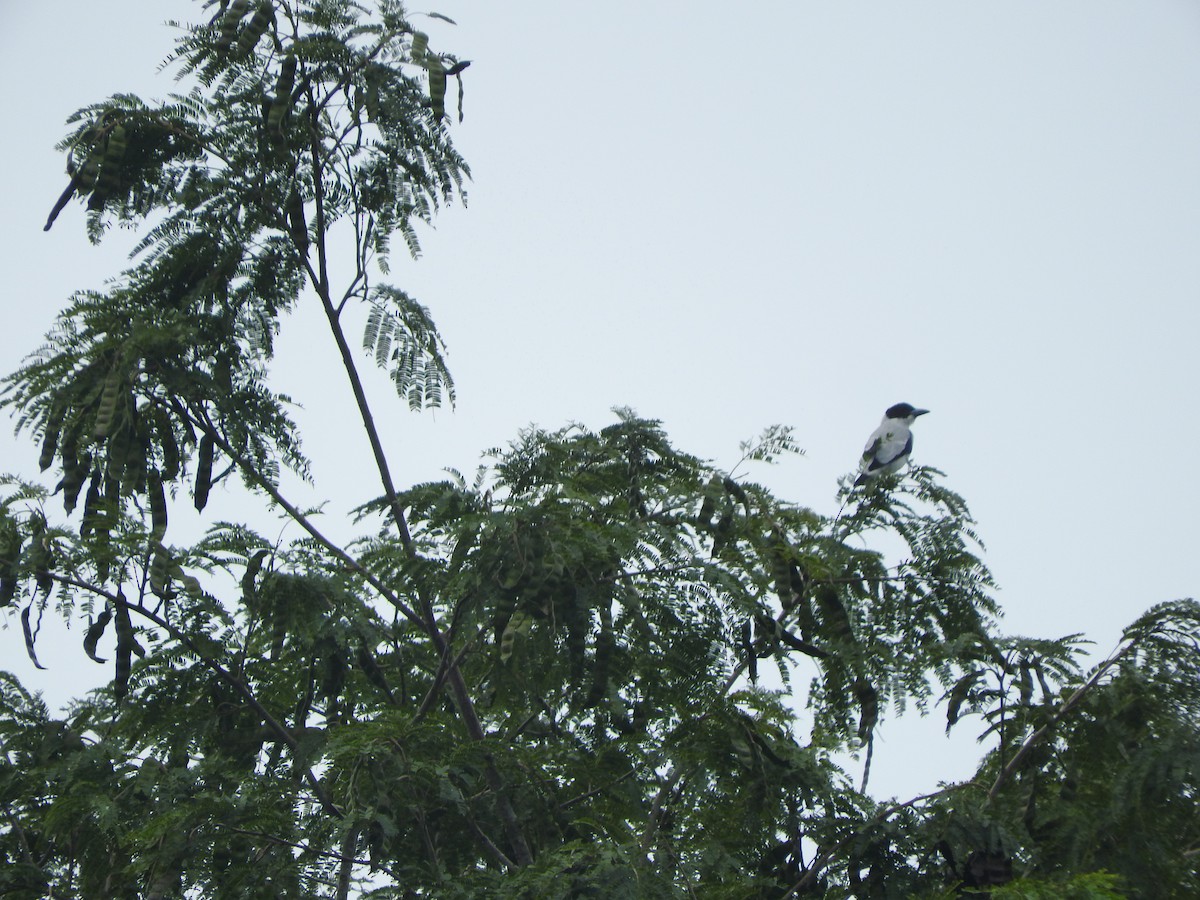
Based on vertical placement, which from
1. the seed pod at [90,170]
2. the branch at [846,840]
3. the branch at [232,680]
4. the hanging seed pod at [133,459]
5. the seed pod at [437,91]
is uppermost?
the seed pod at [90,170]

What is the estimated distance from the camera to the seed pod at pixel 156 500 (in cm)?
586

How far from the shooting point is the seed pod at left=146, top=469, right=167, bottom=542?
19.2 feet

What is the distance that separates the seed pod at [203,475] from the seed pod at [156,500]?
0.50 feet

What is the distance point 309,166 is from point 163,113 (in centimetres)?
75

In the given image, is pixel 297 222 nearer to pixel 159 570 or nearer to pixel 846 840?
pixel 159 570

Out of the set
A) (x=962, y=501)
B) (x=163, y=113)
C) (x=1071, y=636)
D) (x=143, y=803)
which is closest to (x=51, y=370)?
(x=163, y=113)

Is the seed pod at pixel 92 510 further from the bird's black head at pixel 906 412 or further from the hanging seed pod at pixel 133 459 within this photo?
the bird's black head at pixel 906 412

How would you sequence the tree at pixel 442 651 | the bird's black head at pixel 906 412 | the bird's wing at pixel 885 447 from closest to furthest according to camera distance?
the tree at pixel 442 651 → the bird's wing at pixel 885 447 → the bird's black head at pixel 906 412

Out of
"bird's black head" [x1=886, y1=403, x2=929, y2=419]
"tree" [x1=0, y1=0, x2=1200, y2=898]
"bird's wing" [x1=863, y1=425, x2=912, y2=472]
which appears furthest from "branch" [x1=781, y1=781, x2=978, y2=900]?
"bird's black head" [x1=886, y1=403, x2=929, y2=419]

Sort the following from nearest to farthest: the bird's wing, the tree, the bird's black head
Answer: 1. the tree
2. the bird's wing
3. the bird's black head

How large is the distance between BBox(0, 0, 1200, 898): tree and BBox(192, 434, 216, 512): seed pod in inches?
0.4

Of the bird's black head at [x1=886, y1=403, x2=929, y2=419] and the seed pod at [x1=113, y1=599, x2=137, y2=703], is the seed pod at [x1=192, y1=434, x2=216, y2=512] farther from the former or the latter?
the bird's black head at [x1=886, y1=403, x2=929, y2=419]

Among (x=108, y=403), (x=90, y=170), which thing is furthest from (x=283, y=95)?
(x=108, y=403)

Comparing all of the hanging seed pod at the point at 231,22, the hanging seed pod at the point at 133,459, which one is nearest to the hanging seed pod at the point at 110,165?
the hanging seed pod at the point at 231,22
